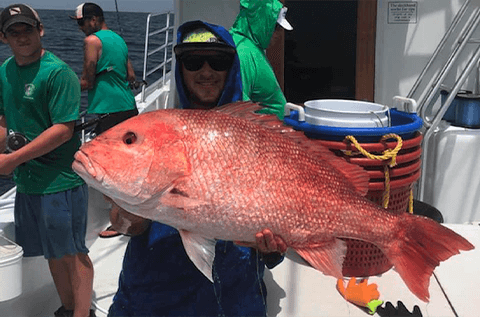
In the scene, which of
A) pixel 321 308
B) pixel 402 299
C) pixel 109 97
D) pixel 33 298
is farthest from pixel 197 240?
pixel 109 97

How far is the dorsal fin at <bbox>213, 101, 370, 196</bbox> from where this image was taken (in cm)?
160

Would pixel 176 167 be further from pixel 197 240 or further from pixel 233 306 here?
pixel 233 306

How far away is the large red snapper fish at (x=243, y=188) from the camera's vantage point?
4.57 ft

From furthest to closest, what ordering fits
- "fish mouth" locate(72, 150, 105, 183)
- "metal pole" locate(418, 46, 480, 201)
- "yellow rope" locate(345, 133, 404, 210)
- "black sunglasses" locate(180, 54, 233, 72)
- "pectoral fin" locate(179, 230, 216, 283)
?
"metal pole" locate(418, 46, 480, 201), "yellow rope" locate(345, 133, 404, 210), "black sunglasses" locate(180, 54, 233, 72), "pectoral fin" locate(179, 230, 216, 283), "fish mouth" locate(72, 150, 105, 183)

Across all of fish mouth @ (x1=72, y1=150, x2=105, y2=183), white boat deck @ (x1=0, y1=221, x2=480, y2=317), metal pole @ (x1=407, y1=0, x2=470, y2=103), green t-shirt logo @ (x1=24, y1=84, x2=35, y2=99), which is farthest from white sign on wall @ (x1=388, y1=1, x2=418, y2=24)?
fish mouth @ (x1=72, y1=150, x2=105, y2=183)

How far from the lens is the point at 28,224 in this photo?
2674 mm

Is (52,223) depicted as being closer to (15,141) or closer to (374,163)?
(15,141)

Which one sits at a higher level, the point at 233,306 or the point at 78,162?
the point at 78,162

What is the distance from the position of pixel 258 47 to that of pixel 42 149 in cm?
162

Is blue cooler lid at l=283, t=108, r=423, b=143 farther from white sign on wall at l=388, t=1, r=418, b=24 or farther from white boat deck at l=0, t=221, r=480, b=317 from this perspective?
white sign on wall at l=388, t=1, r=418, b=24

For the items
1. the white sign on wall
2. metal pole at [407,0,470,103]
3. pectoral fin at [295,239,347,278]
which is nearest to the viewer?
pectoral fin at [295,239,347,278]

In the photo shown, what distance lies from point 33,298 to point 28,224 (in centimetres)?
49

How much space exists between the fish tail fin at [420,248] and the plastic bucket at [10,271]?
1.72 meters

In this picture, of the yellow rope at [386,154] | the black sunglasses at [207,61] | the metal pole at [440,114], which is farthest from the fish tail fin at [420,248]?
the metal pole at [440,114]
